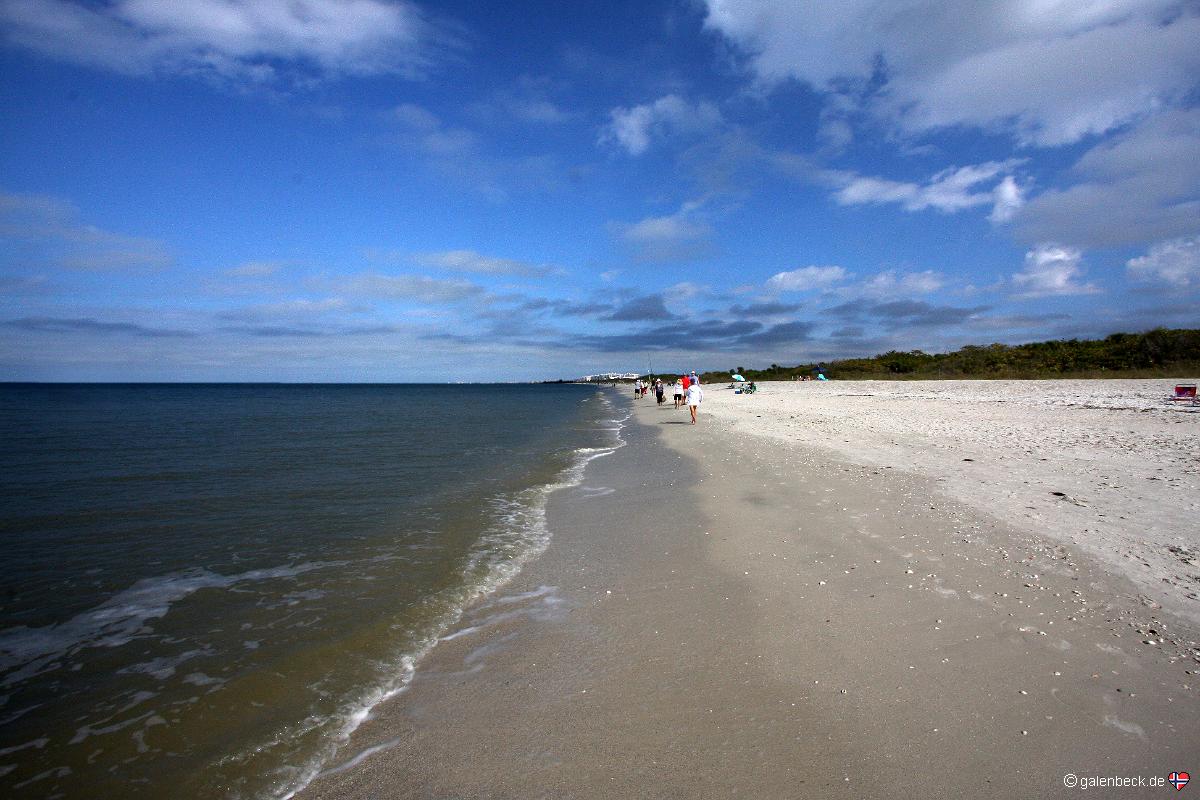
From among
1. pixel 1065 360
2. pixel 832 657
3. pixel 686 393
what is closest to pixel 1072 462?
pixel 832 657

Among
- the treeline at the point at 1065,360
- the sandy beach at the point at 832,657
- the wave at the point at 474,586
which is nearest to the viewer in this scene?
the sandy beach at the point at 832,657

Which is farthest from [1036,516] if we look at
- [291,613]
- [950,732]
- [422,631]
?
[291,613]

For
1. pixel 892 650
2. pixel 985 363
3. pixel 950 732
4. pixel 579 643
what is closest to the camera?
pixel 950 732

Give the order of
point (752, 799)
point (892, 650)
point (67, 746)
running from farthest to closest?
point (892, 650) → point (67, 746) → point (752, 799)

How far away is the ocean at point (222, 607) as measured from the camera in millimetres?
3760

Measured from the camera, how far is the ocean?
12.3 feet

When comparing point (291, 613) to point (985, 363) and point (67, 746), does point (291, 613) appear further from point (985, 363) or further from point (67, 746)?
point (985, 363)

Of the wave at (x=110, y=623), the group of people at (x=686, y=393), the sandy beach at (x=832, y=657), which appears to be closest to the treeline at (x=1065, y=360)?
the group of people at (x=686, y=393)

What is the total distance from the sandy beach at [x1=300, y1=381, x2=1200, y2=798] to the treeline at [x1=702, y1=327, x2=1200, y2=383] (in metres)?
38.8

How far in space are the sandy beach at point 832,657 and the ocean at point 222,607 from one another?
2.07ft

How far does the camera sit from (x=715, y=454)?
624 inches

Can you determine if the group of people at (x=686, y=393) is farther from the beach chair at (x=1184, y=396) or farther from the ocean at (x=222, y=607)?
the beach chair at (x=1184, y=396)

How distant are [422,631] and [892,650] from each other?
437 centimetres

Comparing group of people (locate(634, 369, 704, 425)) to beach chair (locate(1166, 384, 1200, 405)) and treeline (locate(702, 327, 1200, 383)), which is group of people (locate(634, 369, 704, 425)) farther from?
treeline (locate(702, 327, 1200, 383))
